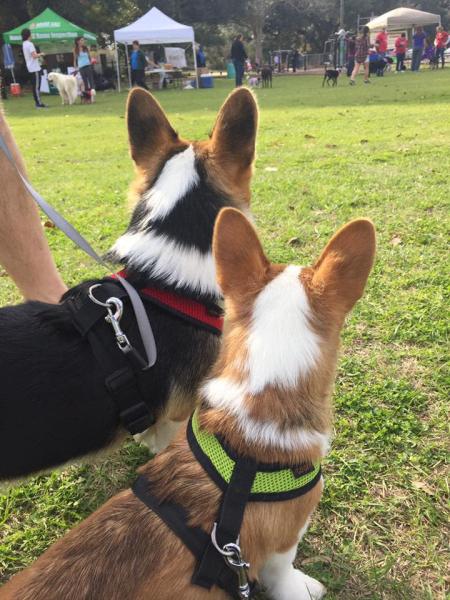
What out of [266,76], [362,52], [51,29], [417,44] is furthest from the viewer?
[417,44]

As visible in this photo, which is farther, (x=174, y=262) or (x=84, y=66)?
(x=84, y=66)

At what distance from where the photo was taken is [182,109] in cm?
1698

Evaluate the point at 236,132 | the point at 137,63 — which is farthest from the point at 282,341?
the point at 137,63

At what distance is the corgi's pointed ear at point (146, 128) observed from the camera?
253cm

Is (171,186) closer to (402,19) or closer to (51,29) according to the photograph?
(51,29)

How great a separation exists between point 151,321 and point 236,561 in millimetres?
1084

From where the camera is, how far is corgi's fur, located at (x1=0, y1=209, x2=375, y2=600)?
1514 mm

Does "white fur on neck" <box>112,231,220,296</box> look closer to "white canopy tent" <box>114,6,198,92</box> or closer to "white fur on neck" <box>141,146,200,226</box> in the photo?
"white fur on neck" <box>141,146,200,226</box>

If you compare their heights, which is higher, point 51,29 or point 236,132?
point 51,29

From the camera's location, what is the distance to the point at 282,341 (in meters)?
1.65

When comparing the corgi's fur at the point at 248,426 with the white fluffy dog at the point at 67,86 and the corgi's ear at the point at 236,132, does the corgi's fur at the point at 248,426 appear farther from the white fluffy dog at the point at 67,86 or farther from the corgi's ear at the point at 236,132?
the white fluffy dog at the point at 67,86

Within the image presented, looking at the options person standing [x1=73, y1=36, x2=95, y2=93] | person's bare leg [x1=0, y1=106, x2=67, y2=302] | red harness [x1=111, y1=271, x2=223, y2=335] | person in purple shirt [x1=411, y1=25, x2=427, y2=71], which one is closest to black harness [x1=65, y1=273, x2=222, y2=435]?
red harness [x1=111, y1=271, x2=223, y2=335]

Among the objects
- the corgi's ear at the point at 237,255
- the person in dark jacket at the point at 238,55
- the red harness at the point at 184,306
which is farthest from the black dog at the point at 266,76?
the corgi's ear at the point at 237,255

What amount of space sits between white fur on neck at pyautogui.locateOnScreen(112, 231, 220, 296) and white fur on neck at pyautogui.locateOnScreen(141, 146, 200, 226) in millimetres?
123
